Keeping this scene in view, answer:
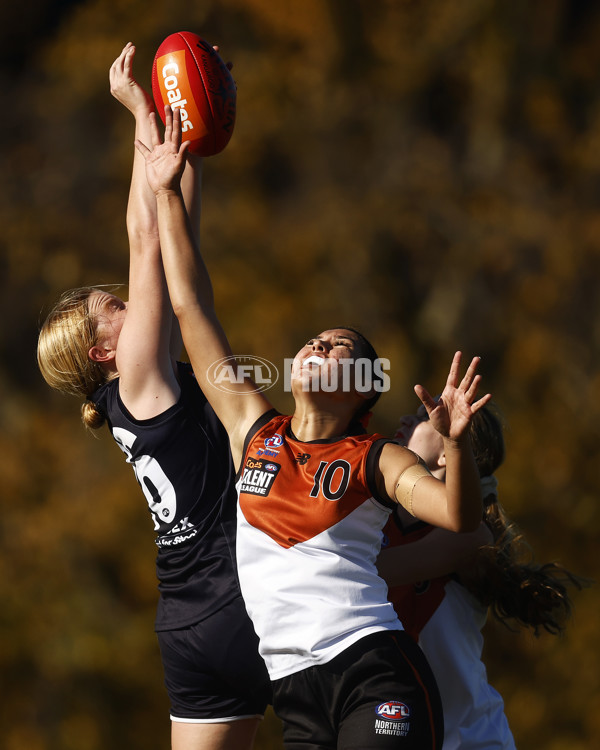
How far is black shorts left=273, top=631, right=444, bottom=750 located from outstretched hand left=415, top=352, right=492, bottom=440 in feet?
1.79

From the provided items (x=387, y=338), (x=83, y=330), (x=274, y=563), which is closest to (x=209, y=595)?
(x=274, y=563)

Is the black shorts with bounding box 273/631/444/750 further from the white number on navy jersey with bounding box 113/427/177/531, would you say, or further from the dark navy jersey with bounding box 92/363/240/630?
the white number on navy jersey with bounding box 113/427/177/531

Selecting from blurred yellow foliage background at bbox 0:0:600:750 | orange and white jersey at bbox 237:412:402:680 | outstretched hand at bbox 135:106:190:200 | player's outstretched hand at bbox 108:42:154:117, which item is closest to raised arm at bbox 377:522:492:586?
orange and white jersey at bbox 237:412:402:680

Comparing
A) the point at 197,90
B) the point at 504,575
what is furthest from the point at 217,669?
the point at 197,90

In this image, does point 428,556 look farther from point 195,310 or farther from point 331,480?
point 195,310

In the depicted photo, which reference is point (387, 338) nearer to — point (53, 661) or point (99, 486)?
point (99, 486)

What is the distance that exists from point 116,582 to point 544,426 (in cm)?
532

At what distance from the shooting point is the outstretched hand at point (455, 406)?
7.82 ft

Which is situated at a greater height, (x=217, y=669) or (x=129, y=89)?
(x=129, y=89)

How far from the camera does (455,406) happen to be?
2.42m

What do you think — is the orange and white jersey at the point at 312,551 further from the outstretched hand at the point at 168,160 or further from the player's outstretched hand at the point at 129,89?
the player's outstretched hand at the point at 129,89

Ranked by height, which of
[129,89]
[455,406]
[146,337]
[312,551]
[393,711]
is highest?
[129,89]

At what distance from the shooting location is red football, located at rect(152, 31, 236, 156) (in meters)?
3.41

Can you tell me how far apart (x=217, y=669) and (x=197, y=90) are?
1.86 meters
